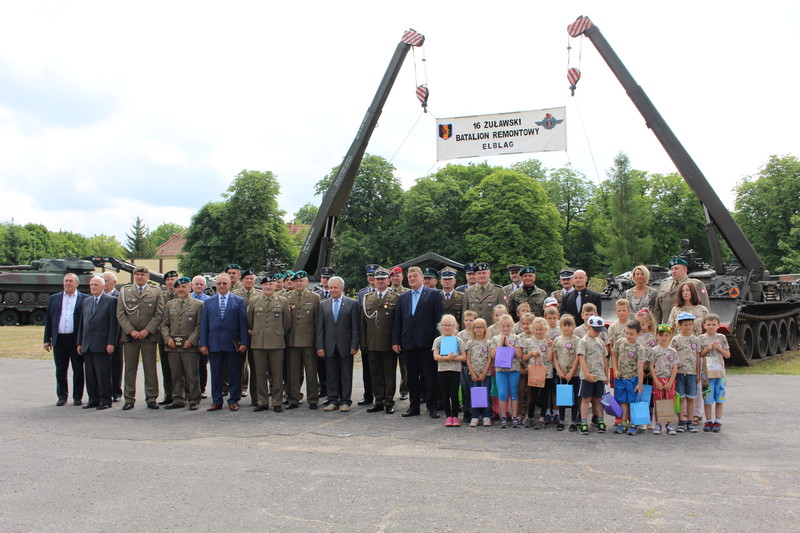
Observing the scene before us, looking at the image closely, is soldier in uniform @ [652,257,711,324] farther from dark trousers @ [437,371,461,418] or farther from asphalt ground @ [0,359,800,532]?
dark trousers @ [437,371,461,418]

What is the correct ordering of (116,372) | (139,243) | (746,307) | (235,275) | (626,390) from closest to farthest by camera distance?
(626,390) < (116,372) < (235,275) < (746,307) < (139,243)

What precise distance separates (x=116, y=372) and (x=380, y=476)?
18.8ft

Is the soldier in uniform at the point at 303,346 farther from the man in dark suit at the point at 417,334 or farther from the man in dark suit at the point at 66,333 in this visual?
the man in dark suit at the point at 66,333

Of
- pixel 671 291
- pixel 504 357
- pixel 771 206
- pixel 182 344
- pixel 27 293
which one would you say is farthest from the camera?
pixel 771 206

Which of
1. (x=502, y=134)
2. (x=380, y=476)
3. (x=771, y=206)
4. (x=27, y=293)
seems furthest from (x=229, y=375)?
(x=771, y=206)

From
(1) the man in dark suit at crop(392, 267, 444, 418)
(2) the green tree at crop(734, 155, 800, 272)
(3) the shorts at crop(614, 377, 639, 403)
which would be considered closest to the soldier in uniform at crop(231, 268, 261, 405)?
(1) the man in dark suit at crop(392, 267, 444, 418)

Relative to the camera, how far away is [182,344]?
8.58 meters

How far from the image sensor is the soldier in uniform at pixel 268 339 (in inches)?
328

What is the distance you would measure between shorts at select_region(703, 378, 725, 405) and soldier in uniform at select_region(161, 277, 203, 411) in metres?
6.07

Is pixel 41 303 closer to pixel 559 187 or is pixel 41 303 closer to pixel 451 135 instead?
pixel 451 135

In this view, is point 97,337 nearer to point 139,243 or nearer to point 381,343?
point 381,343

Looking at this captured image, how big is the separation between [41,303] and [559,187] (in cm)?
3845

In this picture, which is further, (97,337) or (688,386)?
(97,337)

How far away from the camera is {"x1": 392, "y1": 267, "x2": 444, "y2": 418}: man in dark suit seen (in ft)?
25.9
